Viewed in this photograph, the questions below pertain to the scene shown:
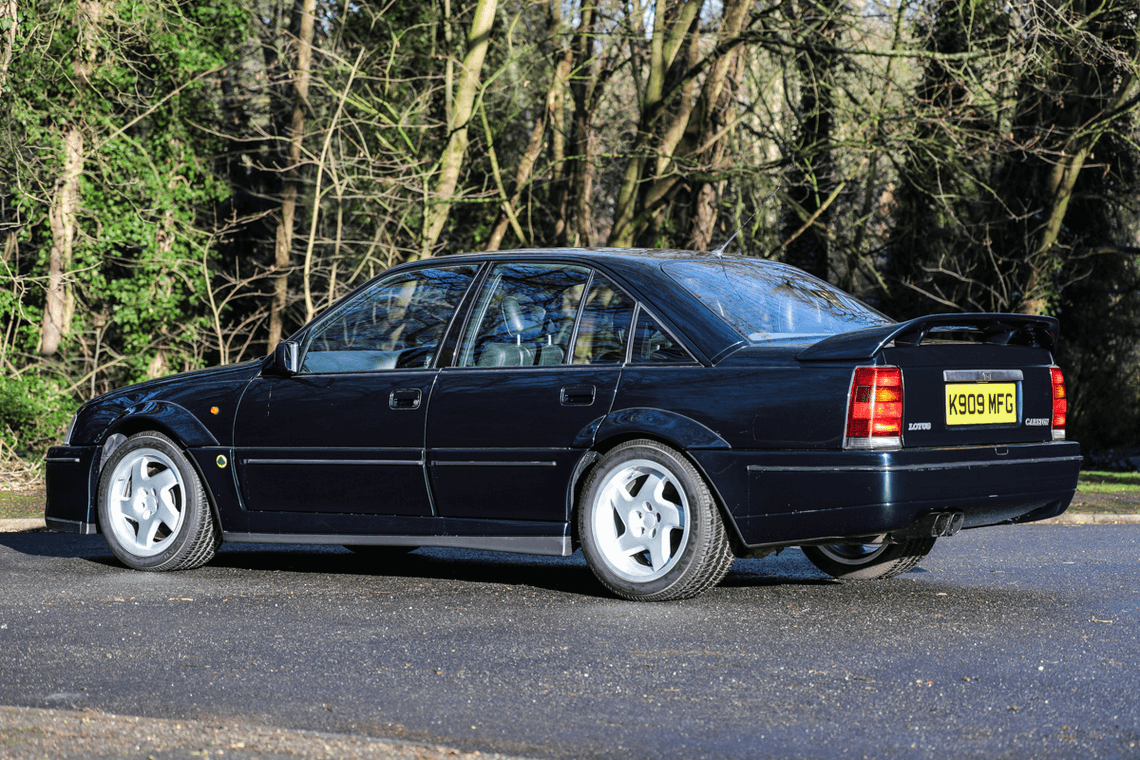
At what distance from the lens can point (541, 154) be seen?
19328 millimetres

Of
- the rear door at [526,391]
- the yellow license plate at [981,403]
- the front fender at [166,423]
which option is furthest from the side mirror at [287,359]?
the yellow license plate at [981,403]

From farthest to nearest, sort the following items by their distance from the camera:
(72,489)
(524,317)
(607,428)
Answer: (72,489) → (524,317) → (607,428)

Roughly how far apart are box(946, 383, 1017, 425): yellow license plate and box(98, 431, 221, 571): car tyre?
3778mm

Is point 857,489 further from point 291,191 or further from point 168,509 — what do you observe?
point 291,191

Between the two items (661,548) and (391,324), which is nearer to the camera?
(661,548)

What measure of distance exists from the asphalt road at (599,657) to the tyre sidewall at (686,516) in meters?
0.13

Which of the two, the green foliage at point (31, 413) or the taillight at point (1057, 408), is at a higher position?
the taillight at point (1057, 408)

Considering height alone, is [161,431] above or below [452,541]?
above

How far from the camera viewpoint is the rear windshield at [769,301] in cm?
611

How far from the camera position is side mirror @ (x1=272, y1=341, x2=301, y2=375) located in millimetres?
7016

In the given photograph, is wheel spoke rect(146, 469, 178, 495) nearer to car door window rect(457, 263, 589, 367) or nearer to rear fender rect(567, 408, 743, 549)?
car door window rect(457, 263, 589, 367)

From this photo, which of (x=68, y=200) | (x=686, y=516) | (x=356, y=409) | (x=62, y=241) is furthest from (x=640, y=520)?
(x=62, y=241)

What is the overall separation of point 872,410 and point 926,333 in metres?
0.53

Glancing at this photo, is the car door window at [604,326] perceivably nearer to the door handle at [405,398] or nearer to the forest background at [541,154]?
the door handle at [405,398]
